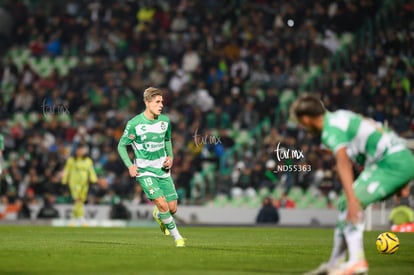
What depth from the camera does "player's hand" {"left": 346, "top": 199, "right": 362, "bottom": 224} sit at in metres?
8.90

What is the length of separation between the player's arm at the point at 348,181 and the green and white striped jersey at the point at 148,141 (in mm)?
7415

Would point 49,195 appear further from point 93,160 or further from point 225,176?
point 225,176

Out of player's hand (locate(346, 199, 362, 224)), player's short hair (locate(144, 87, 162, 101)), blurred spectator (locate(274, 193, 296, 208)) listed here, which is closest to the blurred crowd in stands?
blurred spectator (locate(274, 193, 296, 208))

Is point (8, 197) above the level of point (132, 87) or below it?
below

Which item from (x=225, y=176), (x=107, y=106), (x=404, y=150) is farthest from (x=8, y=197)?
(x=404, y=150)

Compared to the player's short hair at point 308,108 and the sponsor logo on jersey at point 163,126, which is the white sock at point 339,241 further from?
the sponsor logo on jersey at point 163,126

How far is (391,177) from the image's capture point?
30.8 ft

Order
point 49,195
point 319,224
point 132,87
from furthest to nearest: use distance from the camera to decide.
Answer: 1. point 132,87
2. point 49,195
3. point 319,224

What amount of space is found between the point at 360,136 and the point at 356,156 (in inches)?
12.2

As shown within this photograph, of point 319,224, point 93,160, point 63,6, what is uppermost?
point 63,6

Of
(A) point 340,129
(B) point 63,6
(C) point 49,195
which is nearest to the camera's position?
(A) point 340,129

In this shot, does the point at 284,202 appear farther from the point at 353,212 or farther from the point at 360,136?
the point at 353,212

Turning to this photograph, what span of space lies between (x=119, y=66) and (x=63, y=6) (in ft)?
18.3

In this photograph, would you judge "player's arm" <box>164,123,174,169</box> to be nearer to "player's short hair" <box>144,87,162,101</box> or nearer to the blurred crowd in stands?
"player's short hair" <box>144,87,162,101</box>
